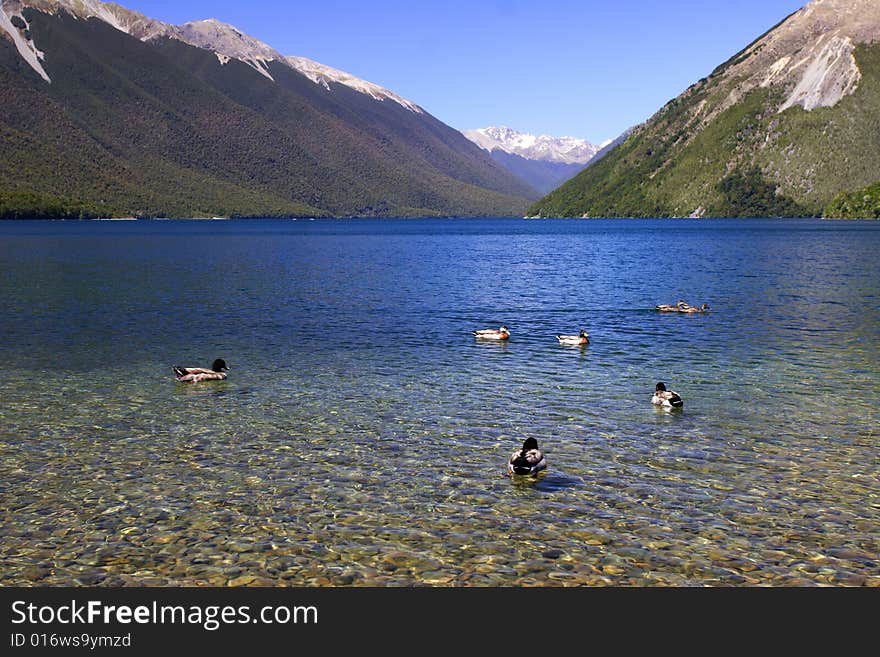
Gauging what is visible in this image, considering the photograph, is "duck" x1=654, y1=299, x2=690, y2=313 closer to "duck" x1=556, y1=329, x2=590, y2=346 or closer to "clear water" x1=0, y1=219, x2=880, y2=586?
"clear water" x1=0, y1=219, x2=880, y2=586

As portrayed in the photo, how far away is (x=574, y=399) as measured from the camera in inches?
1280

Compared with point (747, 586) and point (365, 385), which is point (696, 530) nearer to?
point (747, 586)

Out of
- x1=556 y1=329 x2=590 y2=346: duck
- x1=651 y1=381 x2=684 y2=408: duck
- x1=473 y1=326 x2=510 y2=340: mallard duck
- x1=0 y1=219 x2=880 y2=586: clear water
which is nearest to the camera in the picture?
x1=0 y1=219 x2=880 y2=586: clear water

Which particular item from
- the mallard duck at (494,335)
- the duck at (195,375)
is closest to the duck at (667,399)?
the mallard duck at (494,335)

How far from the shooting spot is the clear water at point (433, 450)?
17531 millimetres

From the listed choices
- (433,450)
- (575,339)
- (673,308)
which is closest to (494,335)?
(575,339)

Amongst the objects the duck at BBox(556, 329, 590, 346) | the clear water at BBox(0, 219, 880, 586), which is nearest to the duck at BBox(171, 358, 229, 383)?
the clear water at BBox(0, 219, 880, 586)

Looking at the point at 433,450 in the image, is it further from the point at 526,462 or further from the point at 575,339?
the point at 575,339

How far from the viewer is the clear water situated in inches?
690

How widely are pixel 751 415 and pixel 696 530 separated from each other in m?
12.3

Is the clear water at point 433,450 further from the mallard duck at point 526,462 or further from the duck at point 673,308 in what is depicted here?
the duck at point 673,308

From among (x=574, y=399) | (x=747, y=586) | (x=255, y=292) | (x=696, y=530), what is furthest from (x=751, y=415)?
(x=255, y=292)

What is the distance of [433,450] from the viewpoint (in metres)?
25.5
